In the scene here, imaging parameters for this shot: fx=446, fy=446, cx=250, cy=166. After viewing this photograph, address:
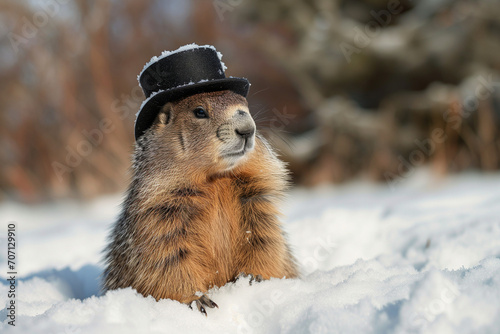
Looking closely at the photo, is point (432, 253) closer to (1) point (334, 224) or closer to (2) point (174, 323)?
(1) point (334, 224)

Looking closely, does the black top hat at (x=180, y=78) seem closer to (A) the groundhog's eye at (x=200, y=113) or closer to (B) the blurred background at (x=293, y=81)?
(A) the groundhog's eye at (x=200, y=113)

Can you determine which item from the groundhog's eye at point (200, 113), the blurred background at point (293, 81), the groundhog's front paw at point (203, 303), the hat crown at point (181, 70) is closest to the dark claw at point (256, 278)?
the groundhog's front paw at point (203, 303)

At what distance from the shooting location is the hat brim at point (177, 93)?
256cm

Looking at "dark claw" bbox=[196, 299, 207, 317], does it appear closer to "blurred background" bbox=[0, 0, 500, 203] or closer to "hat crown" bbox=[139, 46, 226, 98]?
"hat crown" bbox=[139, 46, 226, 98]

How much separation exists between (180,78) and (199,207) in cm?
79

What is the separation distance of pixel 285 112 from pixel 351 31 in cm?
218

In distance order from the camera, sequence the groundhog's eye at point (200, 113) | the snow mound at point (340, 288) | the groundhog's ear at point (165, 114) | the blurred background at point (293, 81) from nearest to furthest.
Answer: the snow mound at point (340, 288), the groundhog's eye at point (200, 113), the groundhog's ear at point (165, 114), the blurred background at point (293, 81)

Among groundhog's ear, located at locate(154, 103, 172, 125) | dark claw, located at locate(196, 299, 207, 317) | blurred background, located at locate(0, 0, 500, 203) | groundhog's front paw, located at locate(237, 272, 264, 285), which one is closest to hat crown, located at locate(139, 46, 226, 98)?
groundhog's ear, located at locate(154, 103, 172, 125)

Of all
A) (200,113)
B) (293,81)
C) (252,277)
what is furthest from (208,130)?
(293,81)

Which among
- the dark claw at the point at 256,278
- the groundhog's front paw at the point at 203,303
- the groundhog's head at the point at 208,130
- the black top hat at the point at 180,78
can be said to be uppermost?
the black top hat at the point at 180,78

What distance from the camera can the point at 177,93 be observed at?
2613 mm

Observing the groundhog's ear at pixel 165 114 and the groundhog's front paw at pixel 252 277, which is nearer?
the groundhog's front paw at pixel 252 277

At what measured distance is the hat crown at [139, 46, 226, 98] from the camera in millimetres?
2648

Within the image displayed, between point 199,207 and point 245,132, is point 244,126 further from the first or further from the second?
point 199,207
